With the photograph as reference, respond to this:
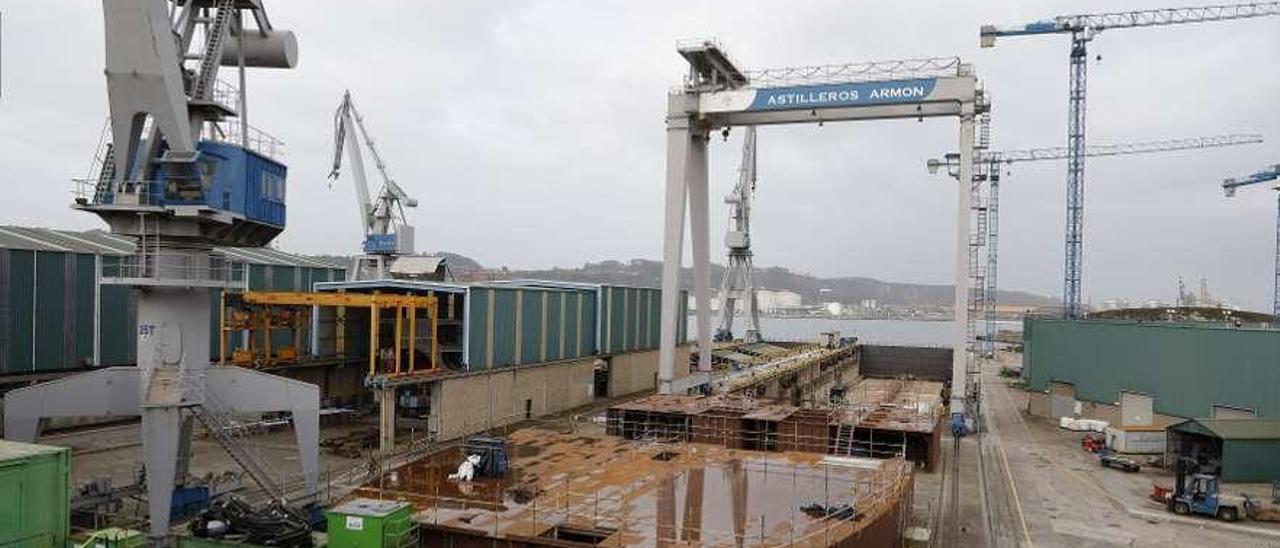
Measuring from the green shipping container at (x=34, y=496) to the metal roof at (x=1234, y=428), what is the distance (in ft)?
108

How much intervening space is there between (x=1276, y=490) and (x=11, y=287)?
140 ft

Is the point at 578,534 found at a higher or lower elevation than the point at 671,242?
lower

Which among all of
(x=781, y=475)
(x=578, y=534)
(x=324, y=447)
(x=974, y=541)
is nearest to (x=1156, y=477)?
(x=974, y=541)

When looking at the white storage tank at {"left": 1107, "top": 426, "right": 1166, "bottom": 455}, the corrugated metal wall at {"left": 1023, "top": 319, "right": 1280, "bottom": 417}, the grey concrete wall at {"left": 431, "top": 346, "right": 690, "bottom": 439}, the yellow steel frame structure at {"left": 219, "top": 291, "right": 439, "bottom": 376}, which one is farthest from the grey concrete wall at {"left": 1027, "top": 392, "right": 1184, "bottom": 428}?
the yellow steel frame structure at {"left": 219, "top": 291, "right": 439, "bottom": 376}

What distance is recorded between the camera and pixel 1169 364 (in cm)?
3634

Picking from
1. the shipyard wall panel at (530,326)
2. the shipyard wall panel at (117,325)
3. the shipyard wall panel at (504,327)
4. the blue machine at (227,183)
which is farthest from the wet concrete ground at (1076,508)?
the shipyard wall panel at (117,325)

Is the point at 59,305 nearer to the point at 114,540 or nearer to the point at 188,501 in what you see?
the point at 188,501

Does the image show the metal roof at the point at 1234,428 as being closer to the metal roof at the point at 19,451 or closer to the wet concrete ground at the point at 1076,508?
the wet concrete ground at the point at 1076,508

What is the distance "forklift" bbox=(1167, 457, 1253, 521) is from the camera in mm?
24172

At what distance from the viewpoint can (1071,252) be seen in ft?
219

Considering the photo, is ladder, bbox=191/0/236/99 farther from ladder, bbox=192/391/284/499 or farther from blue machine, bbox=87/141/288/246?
ladder, bbox=192/391/284/499

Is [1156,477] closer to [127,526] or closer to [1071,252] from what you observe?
[127,526]

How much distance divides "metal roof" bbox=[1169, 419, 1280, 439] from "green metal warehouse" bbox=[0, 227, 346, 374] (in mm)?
32953

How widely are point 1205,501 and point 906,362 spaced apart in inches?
1882
